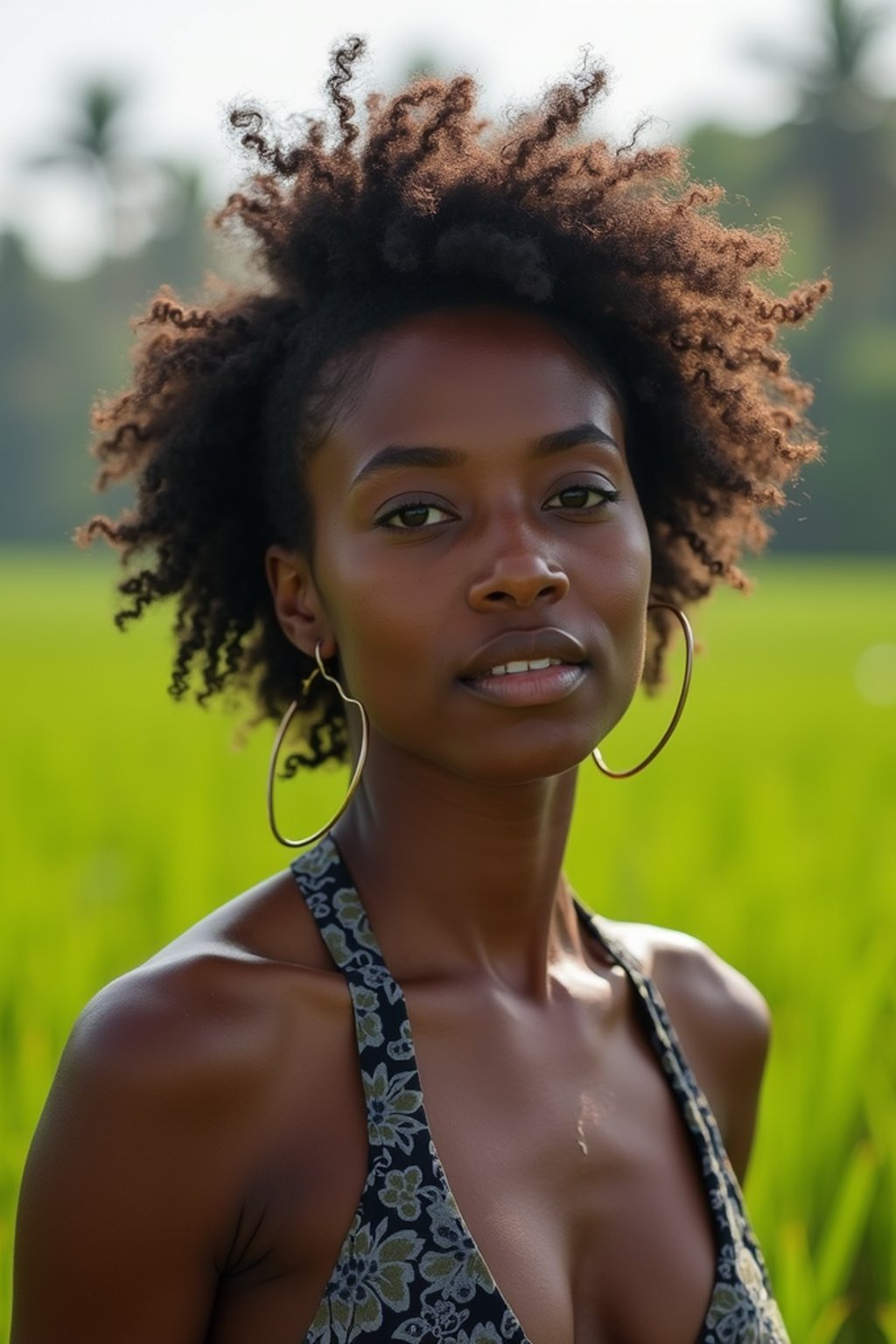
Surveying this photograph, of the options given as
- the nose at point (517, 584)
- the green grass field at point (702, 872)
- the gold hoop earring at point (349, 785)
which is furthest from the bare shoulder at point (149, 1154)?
the green grass field at point (702, 872)

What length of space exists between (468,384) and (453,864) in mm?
564

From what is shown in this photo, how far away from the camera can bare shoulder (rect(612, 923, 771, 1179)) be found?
8.26 feet

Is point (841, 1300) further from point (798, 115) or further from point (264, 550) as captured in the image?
point (798, 115)

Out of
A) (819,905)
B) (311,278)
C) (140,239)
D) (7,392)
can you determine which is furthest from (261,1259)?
(140,239)

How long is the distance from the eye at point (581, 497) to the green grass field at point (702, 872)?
741 millimetres

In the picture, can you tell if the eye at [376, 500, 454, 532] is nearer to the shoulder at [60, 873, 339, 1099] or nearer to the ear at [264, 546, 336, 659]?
the ear at [264, 546, 336, 659]

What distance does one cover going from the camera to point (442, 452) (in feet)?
6.84

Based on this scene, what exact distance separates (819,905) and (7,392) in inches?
1859

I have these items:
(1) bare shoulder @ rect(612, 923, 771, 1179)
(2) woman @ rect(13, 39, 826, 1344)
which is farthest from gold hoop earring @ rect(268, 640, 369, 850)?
(1) bare shoulder @ rect(612, 923, 771, 1179)

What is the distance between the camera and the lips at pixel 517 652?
2018 millimetres

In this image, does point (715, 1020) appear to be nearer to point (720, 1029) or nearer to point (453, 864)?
point (720, 1029)

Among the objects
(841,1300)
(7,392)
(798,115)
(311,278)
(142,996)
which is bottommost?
(841,1300)

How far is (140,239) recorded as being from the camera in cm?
5769

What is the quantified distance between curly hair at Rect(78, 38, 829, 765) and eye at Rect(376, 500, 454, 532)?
0.19 m
